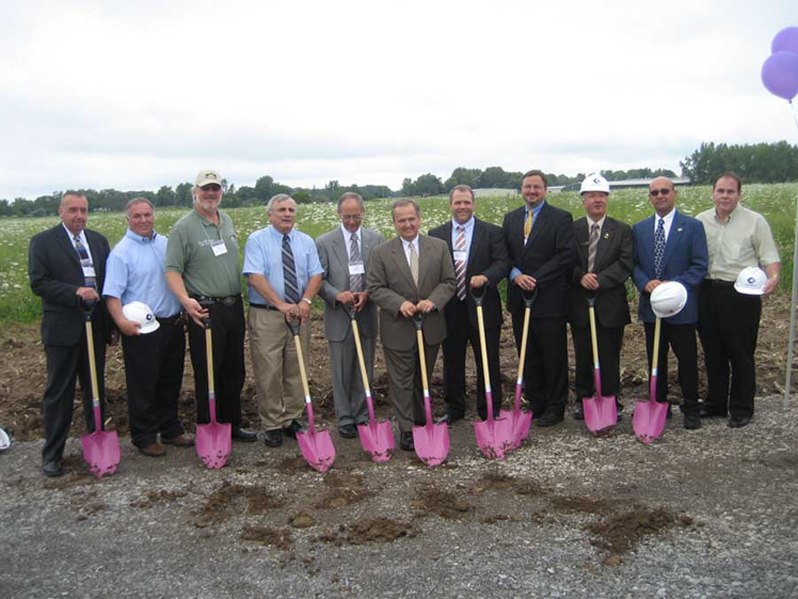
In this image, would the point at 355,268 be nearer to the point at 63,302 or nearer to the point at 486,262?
the point at 486,262

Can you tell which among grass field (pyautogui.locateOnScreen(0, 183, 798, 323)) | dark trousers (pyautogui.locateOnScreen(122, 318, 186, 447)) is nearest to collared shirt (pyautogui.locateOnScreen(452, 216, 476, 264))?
dark trousers (pyautogui.locateOnScreen(122, 318, 186, 447))

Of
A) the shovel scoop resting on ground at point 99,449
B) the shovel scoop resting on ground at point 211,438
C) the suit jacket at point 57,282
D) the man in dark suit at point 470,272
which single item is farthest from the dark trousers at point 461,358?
the suit jacket at point 57,282

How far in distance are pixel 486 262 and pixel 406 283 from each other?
858mm

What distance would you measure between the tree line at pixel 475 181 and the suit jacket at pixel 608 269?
2108 cm

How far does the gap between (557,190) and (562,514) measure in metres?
42.1

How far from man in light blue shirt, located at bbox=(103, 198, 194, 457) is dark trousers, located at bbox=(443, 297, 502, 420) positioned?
2.38 meters

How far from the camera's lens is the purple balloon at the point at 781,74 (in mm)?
6227

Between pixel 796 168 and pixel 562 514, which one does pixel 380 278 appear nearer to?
pixel 562 514

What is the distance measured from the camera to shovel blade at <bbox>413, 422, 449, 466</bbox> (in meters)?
5.71

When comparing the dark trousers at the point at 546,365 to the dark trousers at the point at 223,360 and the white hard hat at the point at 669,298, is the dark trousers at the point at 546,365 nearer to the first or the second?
the white hard hat at the point at 669,298

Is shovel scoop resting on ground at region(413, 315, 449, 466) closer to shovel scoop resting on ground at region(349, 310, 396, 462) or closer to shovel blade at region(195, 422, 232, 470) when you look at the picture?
shovel scoop resting on ground at region(349, 310, 396, 462)

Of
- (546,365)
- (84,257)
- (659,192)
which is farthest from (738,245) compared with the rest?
(84,257)

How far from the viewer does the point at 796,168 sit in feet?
202

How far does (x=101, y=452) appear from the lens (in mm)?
5699
